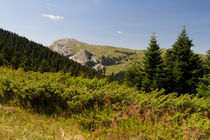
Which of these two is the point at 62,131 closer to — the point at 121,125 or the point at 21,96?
the point at 121,125

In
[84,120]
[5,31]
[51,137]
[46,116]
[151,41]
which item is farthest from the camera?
[5,31]

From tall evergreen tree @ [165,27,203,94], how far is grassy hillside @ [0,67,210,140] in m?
20.9

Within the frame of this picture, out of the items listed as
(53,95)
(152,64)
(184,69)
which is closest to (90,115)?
(53,95)

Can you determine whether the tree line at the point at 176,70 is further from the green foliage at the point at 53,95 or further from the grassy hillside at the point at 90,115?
the green foliage at the point at 53,95

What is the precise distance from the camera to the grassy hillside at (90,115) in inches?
118

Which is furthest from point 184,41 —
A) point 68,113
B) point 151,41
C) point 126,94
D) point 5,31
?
point 5,31

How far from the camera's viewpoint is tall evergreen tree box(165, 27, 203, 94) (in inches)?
912

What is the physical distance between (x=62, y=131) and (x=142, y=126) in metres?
2.06

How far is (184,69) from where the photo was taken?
78.9ft

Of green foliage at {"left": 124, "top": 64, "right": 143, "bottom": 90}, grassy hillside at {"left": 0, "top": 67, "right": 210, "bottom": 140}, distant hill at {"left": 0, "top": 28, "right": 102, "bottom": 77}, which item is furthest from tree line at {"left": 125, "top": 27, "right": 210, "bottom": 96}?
distant hill at {"left": 0, "top": 28, "right": 102, "bottom": 77}

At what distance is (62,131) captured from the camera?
124 inches

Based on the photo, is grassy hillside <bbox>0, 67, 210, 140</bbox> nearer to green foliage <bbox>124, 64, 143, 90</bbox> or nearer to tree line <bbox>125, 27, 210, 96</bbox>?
tree line <bbox>125, 27, 210, 96</bbox>

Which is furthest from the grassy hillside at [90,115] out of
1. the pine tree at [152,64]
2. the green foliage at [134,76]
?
the green foliage at [134,76]

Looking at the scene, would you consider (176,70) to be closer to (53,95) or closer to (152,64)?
(152,64)
